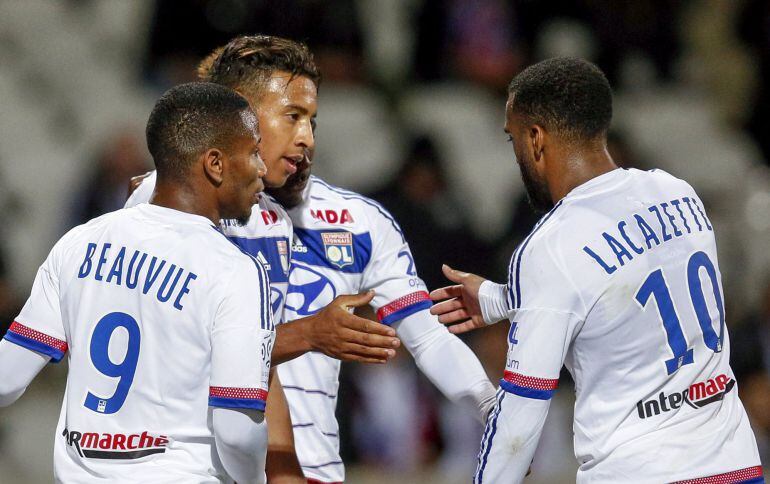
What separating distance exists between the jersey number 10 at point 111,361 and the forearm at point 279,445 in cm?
98

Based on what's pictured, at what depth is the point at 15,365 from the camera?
3.53 m

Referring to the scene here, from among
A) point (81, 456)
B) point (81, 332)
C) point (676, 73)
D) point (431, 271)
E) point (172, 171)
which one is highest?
point (676, 73)

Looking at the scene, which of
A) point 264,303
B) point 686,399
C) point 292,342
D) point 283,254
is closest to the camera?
point 264,303

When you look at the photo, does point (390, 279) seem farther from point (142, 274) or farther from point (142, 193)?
point (142, 274)

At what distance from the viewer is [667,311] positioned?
3598 millimetres

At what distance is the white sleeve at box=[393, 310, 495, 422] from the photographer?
4508 millimetres

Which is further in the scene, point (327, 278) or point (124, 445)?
point (327, 278)

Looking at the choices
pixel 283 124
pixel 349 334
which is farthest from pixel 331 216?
pixel 349 334

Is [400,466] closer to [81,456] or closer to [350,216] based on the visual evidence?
[350,216]

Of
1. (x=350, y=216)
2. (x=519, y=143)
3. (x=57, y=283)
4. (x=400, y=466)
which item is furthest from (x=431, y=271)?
(x=57, y=283)

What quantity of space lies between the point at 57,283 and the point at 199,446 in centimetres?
66

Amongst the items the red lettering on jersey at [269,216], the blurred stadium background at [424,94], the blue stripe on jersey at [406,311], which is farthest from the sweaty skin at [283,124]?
the blurred stadium background at [424,94]

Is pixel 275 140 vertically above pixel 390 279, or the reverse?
pixel 275 140

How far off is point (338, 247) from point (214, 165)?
1.25m
